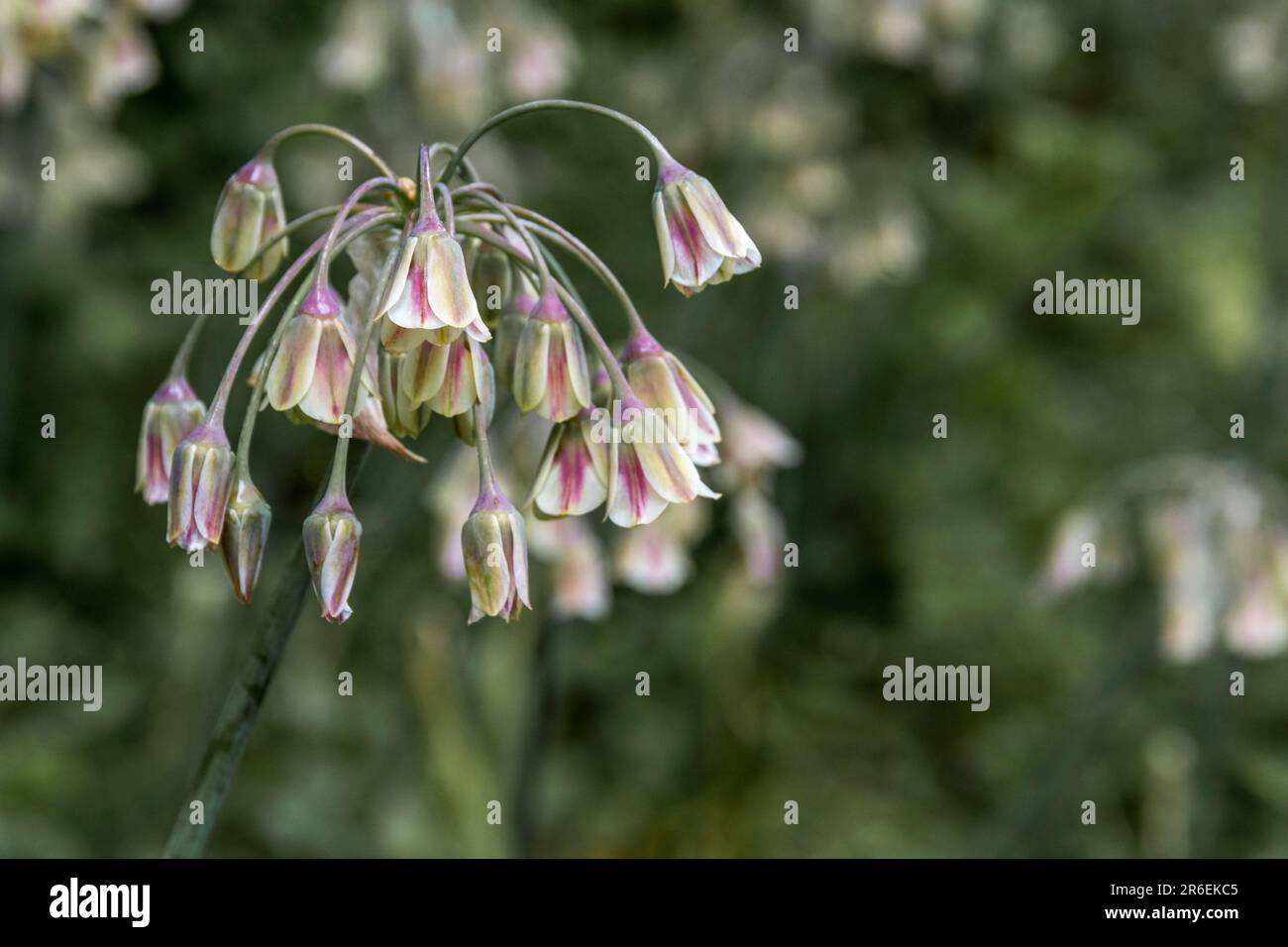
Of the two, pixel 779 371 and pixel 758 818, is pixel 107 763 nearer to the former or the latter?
pixel 758 818

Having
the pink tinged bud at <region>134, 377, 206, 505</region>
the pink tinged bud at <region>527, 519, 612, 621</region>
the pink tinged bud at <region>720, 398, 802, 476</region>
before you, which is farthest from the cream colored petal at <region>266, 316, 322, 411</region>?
the pink tinged bud at <region>720, 398, 802, 476</region>

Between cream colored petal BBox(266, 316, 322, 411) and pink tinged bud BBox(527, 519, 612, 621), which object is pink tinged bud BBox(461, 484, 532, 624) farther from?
pink tinged bud BBox(527, 519, 612, 621)

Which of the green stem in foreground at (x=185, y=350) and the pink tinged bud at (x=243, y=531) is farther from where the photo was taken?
the green stem in foreground at (x=185, y=350)

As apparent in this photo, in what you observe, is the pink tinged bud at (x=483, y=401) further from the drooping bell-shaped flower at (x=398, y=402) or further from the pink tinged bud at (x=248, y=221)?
the pink tinged bud at (x=248, y=221)

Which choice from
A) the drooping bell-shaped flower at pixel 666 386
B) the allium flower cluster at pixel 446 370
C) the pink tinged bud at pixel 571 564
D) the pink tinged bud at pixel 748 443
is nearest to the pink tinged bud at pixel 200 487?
the allium flower cluster at pixel 446 370

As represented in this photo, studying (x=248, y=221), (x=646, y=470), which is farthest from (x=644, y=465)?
(x=248, y=221)

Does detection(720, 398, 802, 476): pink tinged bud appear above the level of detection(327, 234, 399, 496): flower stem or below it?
above
